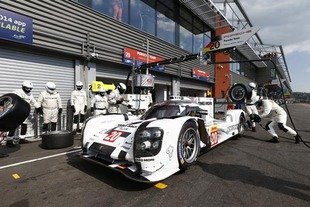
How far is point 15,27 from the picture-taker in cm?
752

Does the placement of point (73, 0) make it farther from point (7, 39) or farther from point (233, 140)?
point (233, 140)

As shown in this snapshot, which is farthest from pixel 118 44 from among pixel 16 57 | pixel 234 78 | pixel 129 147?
pixel 234 78

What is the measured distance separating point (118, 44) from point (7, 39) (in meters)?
4.98

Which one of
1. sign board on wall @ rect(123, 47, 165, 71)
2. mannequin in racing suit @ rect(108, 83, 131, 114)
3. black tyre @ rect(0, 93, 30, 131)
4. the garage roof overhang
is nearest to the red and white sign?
sign board on wall @ rect(123, 47, 165, 71)

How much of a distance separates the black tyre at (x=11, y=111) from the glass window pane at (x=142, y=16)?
8.13 meters

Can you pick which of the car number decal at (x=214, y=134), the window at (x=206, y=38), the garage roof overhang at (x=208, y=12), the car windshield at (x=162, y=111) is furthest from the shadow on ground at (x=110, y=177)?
the window at (x=206, y=38)

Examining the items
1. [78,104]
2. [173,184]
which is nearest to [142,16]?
[78,104]

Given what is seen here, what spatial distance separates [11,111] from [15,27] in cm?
328

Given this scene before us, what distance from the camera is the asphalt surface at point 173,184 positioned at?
323 cm

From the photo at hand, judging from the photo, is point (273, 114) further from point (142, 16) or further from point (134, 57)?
point (142, 16)

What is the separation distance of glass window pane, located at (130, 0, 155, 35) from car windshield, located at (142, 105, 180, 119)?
319 inches

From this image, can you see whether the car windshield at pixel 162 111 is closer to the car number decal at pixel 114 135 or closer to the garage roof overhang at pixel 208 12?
the car number decal at pixel 114 135

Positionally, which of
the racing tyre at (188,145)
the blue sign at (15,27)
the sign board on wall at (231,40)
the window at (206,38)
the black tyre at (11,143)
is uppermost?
the window at (206,38)

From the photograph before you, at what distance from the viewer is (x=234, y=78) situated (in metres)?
28.5
